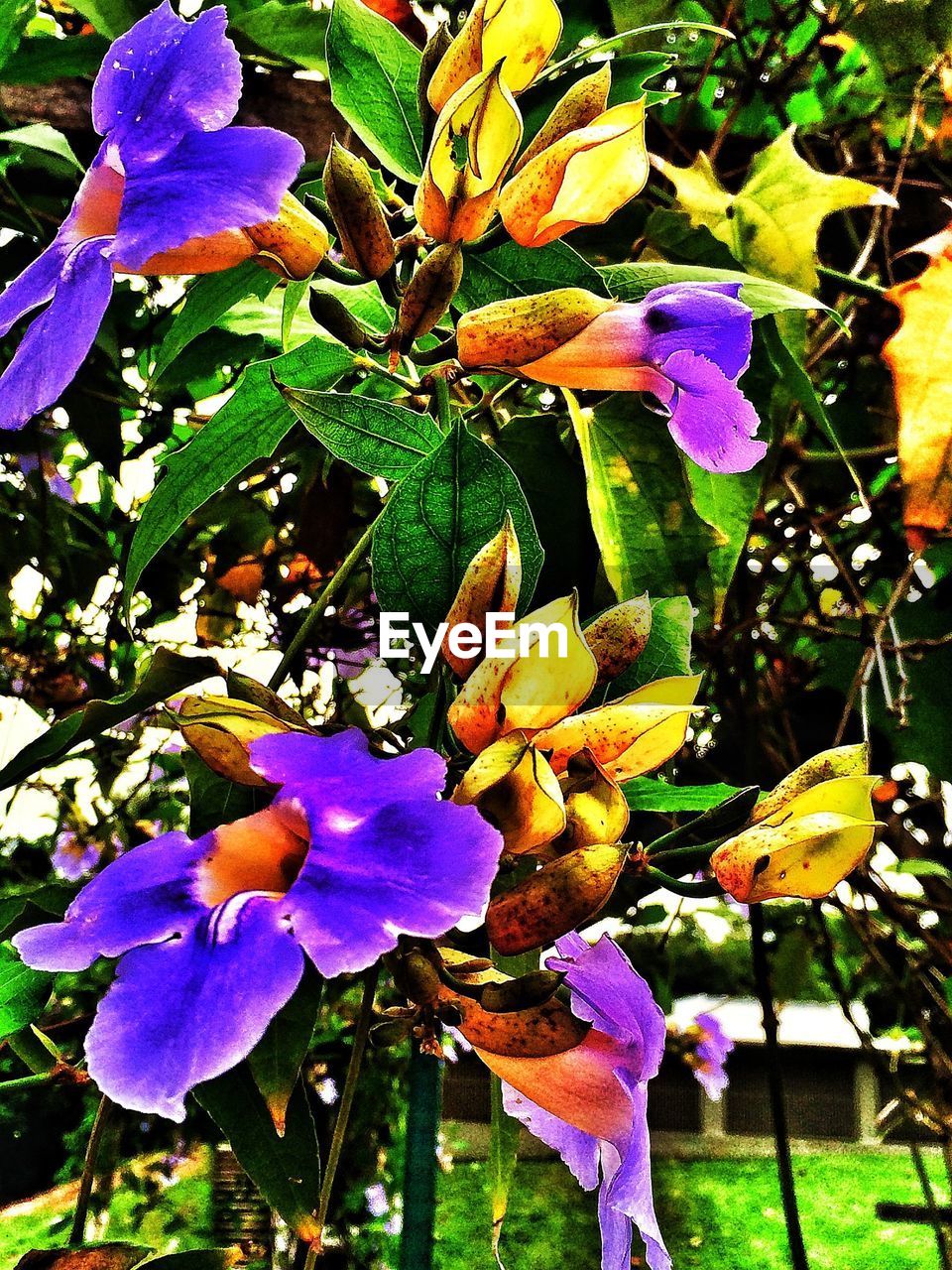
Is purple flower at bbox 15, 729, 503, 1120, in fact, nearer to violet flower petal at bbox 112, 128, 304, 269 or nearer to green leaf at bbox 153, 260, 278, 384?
violet flower petal at bbox 112, 128, 304, 269

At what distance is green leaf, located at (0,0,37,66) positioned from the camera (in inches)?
23.1

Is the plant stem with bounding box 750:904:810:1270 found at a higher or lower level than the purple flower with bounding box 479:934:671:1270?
lower

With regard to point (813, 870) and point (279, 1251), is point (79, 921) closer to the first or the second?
point (813, 870)

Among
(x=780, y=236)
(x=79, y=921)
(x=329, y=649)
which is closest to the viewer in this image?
(x=79, y=921)

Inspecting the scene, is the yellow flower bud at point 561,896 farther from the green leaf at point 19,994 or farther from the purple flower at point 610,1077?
the green leaf at point 19,994

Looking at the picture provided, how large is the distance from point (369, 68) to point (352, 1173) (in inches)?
50.9

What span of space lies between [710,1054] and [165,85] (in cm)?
156

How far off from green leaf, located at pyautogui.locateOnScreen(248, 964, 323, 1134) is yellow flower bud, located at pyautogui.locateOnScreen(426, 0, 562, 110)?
308mm

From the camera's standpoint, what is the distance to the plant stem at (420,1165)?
536mm

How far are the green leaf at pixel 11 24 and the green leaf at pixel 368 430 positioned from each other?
0.44 metres

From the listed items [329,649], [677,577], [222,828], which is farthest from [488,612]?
[329,649]

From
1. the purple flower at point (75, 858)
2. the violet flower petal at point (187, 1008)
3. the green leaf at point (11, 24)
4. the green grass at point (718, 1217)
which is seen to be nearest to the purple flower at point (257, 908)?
the violet flower petal at point (187, 1008)

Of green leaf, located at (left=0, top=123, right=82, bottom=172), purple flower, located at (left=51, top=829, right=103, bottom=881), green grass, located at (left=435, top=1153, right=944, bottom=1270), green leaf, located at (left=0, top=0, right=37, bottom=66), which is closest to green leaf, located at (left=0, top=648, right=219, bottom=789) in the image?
green leaf, located at (left=0, top=123, right=82, bottom=172)

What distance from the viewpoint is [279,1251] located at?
1.28m
